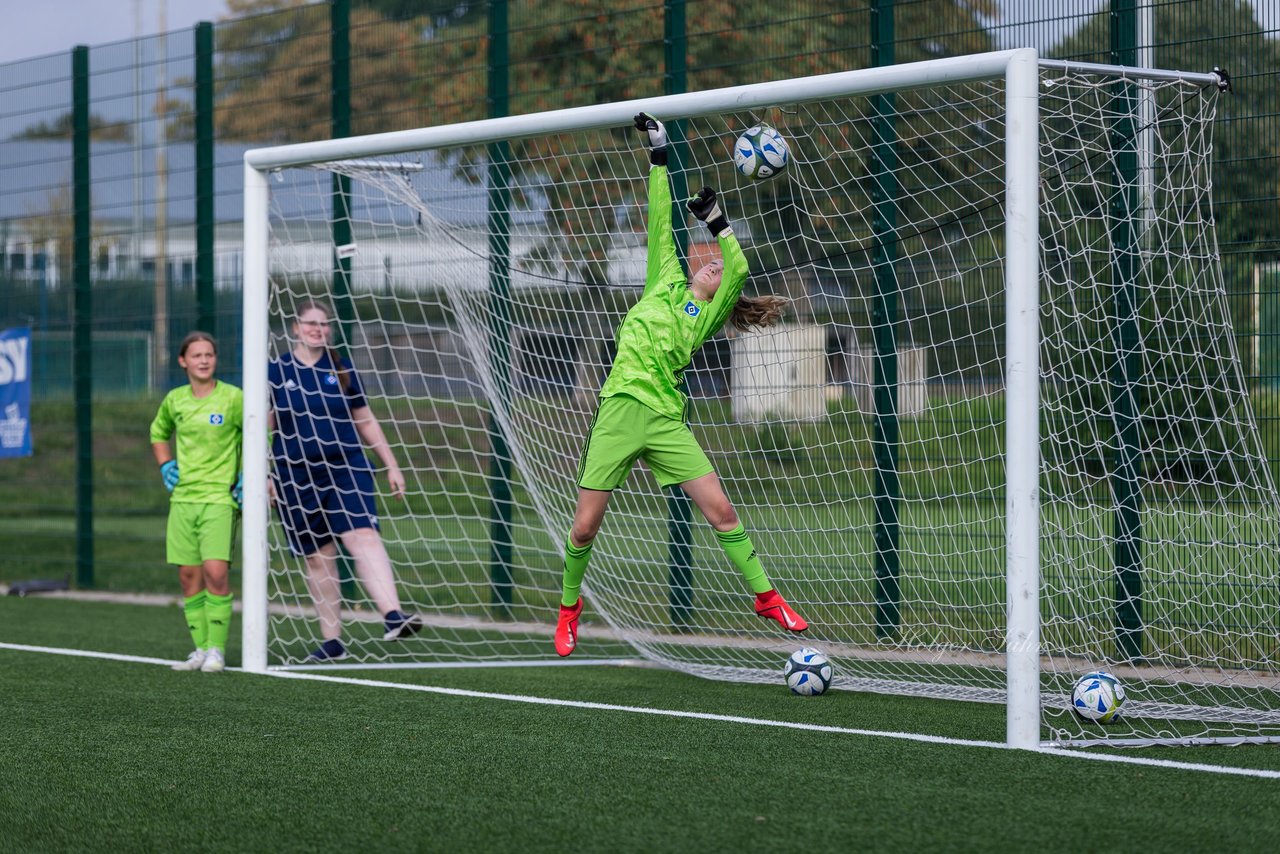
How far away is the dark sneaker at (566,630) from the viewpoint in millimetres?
6230

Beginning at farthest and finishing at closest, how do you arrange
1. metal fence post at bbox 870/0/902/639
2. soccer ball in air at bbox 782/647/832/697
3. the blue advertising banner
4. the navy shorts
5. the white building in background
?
the blue advertising banner < the white building in background < the navy shorts < metal fence post at bbox 870/0/902/639 < soccer ball in air at bbox 782/647/832/697

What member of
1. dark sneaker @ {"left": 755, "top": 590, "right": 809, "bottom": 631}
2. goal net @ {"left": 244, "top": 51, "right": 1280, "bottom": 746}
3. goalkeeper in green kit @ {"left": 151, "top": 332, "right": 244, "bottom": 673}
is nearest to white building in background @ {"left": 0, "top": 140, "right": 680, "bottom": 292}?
goal net @ {"left": 244, "top": 51, "right": 1280, "bottom": 746}

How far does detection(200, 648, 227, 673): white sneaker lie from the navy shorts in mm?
852

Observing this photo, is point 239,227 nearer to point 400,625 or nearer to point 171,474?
point 171,474

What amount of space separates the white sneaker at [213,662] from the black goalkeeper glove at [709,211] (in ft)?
10.7

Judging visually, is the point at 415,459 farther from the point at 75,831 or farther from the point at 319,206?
the point at 75,831

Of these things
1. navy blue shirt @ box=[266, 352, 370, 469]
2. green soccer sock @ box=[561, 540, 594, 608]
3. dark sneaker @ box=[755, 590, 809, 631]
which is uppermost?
navy blue shirt @ box=[266, 352, 370, 469]

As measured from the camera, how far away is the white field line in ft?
15.5

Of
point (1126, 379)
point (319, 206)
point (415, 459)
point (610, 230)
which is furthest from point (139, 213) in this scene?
point (1126, 379)

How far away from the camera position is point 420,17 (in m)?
9.62

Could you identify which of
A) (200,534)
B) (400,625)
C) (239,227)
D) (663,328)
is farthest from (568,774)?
(239,227)

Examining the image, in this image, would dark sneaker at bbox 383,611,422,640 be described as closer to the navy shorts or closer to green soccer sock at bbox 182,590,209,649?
the navy shorts

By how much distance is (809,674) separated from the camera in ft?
20.3

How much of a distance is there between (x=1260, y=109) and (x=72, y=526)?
9011 millimetres
